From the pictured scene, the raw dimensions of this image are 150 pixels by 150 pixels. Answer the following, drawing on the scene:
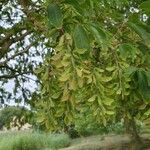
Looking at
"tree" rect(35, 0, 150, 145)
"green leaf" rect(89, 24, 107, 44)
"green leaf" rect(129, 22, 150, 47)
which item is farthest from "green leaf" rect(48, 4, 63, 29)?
"green leaf" rect(129, 22, 150, 47)

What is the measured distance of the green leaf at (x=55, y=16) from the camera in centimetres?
174

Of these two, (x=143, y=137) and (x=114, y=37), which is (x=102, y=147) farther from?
(x=114, y=37)

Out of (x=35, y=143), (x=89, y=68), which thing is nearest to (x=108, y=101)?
(x=89, y=68)

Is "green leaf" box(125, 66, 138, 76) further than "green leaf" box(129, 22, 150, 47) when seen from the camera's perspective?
Yes

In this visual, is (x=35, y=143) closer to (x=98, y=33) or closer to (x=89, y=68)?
(x=89, y=68)

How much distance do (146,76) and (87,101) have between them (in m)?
0.26

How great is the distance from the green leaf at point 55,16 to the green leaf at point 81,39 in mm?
65

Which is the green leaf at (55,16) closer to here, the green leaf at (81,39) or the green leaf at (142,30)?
the green leaf at (81,39)

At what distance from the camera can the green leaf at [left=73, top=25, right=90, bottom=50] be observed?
5.60 feet

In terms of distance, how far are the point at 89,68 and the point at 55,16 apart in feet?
0.88

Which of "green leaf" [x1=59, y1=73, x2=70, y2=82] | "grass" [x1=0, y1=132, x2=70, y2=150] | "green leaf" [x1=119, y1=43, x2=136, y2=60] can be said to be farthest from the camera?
"grass" [x1=0, y1=132, x2=70, y2=150]

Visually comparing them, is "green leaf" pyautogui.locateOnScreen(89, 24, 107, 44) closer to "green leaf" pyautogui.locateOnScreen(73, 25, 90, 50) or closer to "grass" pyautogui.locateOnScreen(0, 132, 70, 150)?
"green leaf" pyautogui.locateOnScreen(73, 25, 90, 50)

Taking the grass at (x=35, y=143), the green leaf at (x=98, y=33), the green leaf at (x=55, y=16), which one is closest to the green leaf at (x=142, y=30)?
the green leaf at (x=98, y=33)

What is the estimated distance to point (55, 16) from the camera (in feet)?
5.74
